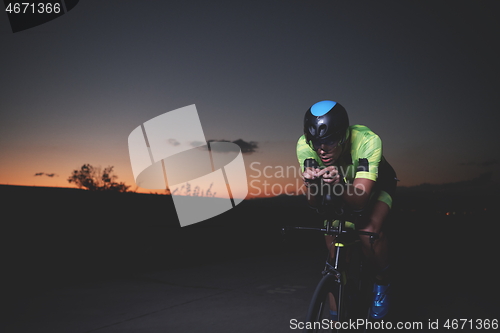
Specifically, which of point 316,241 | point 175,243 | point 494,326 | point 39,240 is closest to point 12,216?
point 39,240

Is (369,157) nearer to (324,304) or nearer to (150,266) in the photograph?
(324,304)

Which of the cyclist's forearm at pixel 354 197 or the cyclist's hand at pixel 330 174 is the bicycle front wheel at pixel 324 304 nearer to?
the cyclist's forearm at pixel 354 197

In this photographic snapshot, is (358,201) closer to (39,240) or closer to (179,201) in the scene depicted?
(39,240)

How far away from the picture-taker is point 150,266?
6754 mm

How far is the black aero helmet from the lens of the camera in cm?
253

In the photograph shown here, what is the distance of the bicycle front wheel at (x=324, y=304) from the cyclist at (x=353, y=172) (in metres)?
0.11

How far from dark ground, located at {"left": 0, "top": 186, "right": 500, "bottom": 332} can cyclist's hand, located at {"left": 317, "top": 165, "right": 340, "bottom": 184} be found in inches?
73.3

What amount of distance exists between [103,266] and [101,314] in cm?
288

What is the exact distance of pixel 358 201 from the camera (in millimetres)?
2334

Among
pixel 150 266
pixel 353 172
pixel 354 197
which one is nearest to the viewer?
pixel 354 197

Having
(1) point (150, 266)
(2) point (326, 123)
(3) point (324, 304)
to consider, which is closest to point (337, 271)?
(3) point (324, 304)

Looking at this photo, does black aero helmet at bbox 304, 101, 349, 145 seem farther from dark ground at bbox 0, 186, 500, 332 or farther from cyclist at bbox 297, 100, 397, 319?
dark ground at bbox 0, 186, 500, 332

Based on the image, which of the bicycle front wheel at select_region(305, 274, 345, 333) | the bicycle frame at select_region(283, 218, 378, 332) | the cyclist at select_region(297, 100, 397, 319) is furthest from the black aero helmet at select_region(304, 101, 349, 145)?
the bicycle front wheel at select_region(305, 274, 345, 333)

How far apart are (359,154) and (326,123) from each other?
460 mm
